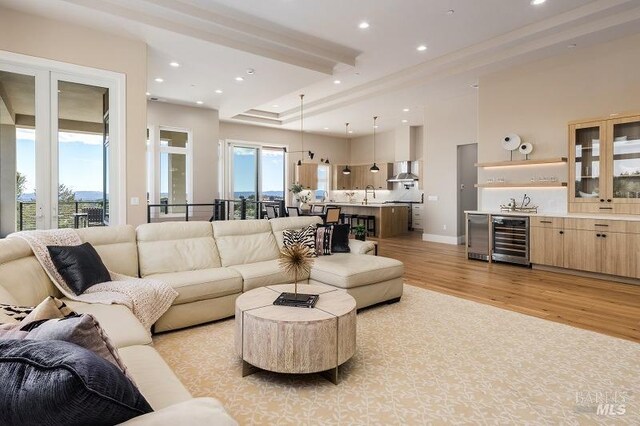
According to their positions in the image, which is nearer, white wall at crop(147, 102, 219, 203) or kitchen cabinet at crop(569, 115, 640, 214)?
kitchen cabinet at crop(569, 115, 640, 214)

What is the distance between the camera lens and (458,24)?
4902mm

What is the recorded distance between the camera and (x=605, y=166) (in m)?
5.19

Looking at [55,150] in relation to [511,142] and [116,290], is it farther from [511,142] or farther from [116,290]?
[511,142]

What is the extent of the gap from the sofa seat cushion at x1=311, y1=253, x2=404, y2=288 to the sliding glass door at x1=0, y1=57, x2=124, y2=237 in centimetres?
290

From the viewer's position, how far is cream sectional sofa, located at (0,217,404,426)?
245 cm

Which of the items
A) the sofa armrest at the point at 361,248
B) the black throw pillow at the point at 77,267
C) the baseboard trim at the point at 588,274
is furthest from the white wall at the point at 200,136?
the baseboard trim at the point at 588,274

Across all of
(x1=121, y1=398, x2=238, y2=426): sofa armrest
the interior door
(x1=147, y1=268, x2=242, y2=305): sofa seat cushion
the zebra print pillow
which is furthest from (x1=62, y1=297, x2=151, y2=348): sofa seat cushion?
the interior door

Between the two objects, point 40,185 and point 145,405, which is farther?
point 40,185

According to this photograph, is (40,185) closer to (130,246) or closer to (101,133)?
(101,133)

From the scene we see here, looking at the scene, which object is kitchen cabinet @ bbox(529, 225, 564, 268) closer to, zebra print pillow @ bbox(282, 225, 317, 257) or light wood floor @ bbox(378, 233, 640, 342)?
light wood floor @ bbox(378, 233, 640, 342)

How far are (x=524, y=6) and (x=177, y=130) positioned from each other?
7.17 metres

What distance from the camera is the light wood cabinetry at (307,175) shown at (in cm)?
1225

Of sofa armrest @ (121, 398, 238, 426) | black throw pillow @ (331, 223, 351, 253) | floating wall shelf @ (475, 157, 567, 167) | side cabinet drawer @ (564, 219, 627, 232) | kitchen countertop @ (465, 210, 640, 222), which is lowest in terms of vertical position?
sofa armrest @ (121, 398, 238, 426)

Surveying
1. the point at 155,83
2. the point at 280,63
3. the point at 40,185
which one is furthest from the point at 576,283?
the point at 155,83
